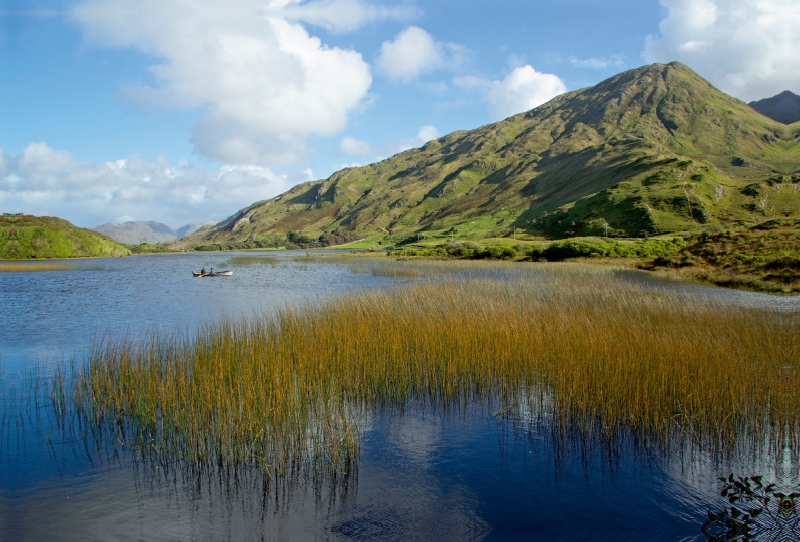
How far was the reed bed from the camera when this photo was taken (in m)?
8.27

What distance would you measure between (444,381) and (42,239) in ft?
346

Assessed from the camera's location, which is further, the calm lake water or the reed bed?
the reed bed

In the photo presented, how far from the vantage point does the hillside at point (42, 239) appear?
285 ft

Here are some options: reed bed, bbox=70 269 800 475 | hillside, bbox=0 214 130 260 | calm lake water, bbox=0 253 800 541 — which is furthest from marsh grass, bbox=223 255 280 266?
calm lake water, bbox=0 253 800 541

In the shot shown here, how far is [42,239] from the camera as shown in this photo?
91312 mm

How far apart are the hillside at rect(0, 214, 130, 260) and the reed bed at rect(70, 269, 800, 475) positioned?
94939 mm

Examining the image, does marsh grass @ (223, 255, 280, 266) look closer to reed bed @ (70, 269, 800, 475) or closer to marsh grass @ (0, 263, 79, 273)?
marsh grass @ (0, 263, 79, 273)

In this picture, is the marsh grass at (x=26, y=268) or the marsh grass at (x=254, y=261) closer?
the marsh grass at (x=26, y=268)

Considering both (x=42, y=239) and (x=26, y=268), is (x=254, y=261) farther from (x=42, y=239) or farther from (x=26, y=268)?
(x=42, y=239)

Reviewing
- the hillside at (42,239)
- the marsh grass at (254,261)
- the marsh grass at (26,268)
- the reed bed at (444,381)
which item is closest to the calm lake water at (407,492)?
the reed bed at (444,381)

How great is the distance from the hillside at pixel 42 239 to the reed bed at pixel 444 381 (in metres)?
94.9

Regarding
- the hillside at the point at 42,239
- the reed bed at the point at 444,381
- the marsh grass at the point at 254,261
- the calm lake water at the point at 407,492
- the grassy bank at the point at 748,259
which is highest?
the hillside at the point at 42,239

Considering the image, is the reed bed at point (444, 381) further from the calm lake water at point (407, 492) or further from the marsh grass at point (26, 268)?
the marsh grass at point (26, 268)

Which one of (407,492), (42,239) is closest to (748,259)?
(407,492)
